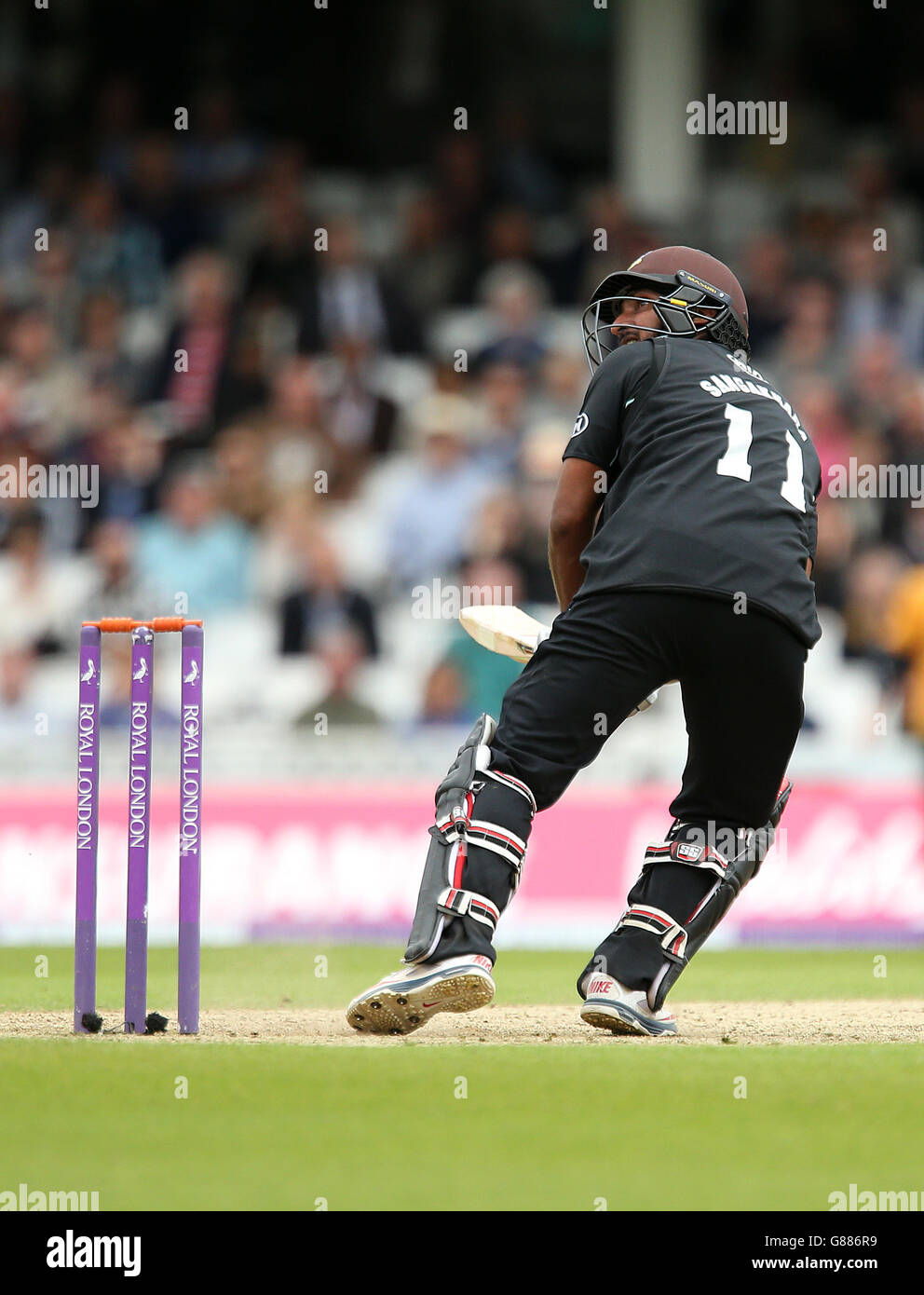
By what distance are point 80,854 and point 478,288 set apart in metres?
9.78

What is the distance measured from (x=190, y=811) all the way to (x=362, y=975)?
258cm

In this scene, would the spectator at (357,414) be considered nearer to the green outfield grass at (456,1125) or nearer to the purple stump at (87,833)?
the purple stump at (87,833)

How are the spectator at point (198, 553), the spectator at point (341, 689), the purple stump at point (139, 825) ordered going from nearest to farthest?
the purple stump at point (139, 825) → the spectator at point (341, 689) → the spectator at point (198, 553)

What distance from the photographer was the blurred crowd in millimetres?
11844

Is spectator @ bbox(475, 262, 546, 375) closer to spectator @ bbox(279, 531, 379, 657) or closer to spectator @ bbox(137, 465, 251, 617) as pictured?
spectator @ bbox(137, 465, 251, 617)

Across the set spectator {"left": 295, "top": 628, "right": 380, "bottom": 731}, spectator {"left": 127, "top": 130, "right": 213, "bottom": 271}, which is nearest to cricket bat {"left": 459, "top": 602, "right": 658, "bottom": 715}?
spectator {"left": 295, "top": 628, "right": 380, "bottom": 731}

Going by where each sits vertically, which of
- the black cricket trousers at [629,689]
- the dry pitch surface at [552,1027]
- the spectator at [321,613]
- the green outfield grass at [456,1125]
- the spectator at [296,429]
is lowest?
the green outfield grass at [456,1125]

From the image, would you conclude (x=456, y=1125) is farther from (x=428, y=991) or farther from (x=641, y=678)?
(x=641, y=678)

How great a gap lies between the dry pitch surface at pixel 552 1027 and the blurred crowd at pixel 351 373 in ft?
16.7

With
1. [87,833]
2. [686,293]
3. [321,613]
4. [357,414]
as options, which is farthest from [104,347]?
[87,833]

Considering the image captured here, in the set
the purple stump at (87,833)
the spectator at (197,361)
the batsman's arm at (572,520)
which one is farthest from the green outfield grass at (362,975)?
the spectator at (197,361)

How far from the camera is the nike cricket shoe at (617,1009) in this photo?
205 inches

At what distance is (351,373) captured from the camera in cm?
1348

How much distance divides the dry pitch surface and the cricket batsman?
14 cm
